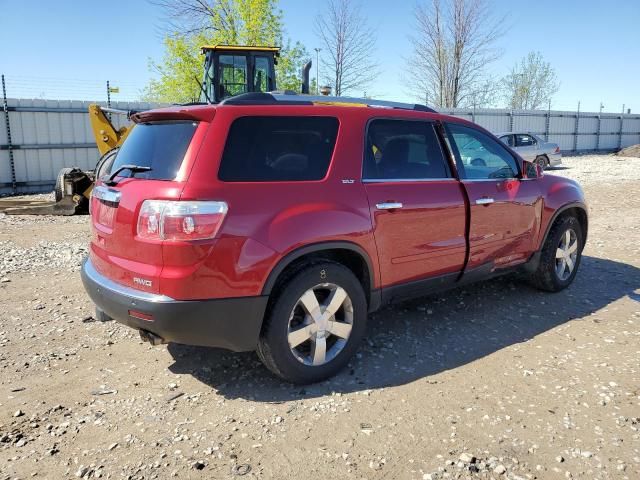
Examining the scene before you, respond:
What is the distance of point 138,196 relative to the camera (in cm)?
302

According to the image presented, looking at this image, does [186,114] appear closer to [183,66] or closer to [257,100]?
[257,100]

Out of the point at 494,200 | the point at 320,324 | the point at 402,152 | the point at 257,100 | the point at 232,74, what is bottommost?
the point at 320,324

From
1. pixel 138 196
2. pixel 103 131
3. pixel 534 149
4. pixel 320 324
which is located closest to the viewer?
pixel 138 196

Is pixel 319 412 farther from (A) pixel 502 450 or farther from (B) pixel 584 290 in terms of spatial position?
(B) pixel 584 290

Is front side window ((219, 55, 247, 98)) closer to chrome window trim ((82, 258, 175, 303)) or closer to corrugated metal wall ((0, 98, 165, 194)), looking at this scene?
corrugated metal wall ((0, 98, 165, 194))

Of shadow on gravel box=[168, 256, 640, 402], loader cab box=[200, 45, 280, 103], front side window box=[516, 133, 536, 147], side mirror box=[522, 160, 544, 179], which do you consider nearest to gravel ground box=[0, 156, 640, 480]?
shadow on gravel box=[168, 256, 640, 402]

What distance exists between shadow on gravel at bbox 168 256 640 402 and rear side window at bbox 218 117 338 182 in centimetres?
140

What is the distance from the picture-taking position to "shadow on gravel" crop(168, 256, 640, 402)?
3457mm

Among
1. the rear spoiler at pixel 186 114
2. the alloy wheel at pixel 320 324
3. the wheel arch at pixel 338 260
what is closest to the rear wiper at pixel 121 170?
the rear spoiler at pixel 186 114

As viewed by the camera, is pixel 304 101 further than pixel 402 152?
No

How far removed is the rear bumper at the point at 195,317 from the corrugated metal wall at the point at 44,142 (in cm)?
1363

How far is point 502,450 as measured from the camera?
270cm

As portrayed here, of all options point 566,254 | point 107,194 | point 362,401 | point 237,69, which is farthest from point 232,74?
point 362,401

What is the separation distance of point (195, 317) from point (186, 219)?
56cm
